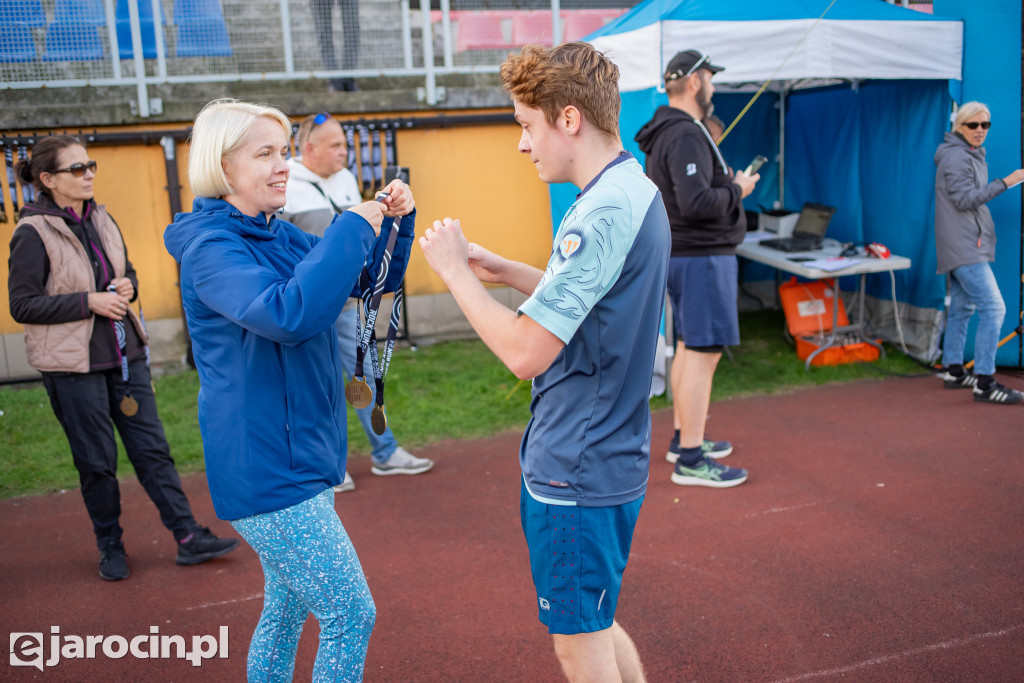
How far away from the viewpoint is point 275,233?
2.38 meters

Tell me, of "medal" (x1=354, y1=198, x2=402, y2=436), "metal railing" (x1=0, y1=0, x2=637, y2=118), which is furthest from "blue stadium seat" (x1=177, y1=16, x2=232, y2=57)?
"medal" (x1=354, y1=198, x2=402, y2=436)

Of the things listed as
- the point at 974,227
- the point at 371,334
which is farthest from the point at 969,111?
the point at 371,334

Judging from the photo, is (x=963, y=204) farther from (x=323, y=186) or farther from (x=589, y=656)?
(x=589, y=656)

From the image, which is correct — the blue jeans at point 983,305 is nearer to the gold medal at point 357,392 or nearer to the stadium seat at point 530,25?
the gold medal at point 357,392

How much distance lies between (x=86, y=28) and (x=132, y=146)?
1345mm

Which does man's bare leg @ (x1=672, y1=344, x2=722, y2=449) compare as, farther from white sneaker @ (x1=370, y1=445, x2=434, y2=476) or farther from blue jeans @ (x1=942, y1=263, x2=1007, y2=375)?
blue jeans @ (x1=942, y1=263, x2=1007, y2=375)

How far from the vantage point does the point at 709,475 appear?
473cm

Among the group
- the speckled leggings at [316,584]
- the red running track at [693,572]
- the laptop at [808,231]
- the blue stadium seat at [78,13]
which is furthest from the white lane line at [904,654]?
the blue stadium seat at [78,13]

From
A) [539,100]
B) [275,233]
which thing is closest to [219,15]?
[275,233]

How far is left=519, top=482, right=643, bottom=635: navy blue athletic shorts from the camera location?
79.2 inches

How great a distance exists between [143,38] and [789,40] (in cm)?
581

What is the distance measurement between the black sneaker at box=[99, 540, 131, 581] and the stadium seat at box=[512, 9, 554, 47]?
740 cm

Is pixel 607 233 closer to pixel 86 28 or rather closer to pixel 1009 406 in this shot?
pixel 1009 406

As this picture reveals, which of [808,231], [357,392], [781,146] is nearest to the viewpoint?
[357,392]
